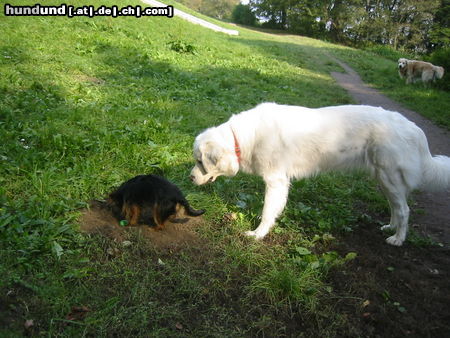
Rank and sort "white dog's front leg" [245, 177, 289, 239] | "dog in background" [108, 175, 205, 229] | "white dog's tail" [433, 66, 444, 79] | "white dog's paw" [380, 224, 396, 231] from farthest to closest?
1. "white dog's tail" [433, 66, 444, 79]
2. "white dog's paw" [380, 224, 396, 231]
3. "white dog's front leg" [245, 177, 289, 239]
4. "dog in background" [108, 175, 205, 229]

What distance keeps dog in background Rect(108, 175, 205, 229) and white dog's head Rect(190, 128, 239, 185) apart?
45 cm

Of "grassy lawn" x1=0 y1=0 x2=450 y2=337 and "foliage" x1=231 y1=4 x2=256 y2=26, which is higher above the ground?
"foliage" x1=231 y1=4 x2=256 y2=26

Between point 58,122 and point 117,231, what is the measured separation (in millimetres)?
2608

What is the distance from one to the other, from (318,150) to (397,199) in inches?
41.7

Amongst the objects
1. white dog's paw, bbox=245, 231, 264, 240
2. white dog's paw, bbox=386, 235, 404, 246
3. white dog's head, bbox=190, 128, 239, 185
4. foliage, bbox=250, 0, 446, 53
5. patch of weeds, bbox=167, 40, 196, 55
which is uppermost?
foliage, bbox=250, 0, 446, 53

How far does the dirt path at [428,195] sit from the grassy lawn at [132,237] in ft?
1.85

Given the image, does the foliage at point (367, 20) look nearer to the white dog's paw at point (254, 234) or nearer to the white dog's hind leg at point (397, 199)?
the white dog's hind leg at point (397, 199)

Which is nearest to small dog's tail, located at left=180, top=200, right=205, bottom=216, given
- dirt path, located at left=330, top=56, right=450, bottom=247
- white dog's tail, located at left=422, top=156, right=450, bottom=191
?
white dog's tail, located at left=422, top=156, right=450, bottom=191

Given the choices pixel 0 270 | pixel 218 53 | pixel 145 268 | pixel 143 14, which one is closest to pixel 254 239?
pixel 145 268

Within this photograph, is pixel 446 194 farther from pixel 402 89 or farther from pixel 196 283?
pixel 402 89

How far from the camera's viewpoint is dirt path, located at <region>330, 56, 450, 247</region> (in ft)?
14.1

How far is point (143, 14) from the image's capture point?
1636 cm

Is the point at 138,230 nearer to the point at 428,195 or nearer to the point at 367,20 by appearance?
the point at 428,195

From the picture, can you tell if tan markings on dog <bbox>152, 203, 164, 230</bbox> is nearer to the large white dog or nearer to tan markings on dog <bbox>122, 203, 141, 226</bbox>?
tan markings on dog <bbox>122, 203, 141, 226</bbox>
